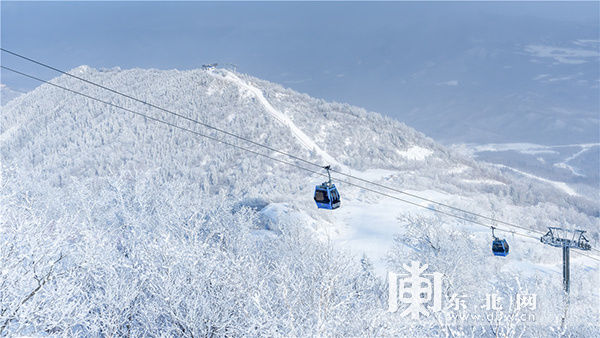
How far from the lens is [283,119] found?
358 feet

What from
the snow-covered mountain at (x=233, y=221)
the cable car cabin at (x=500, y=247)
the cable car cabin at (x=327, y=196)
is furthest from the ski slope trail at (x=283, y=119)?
the cable car cabin at (x=327, y=196)

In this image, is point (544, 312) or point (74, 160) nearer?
point (544, 312)

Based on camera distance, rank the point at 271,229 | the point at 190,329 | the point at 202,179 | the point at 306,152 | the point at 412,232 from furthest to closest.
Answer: the point at 306,152
the point at 202,179
the point at 271,229
the point at 412,232
the point at 190,329

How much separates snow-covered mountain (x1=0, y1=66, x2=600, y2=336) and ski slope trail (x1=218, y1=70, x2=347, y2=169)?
61cm

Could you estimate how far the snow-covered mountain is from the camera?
14984mm

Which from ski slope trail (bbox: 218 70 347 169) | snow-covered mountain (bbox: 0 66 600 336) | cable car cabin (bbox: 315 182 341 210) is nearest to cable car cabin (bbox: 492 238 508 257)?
snow-covered mountain (bbox: 0 66 600 336)

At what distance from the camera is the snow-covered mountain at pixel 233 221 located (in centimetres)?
1498

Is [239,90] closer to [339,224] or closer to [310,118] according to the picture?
[310,118]

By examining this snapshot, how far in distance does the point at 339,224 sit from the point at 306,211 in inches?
228

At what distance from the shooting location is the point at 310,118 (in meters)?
115

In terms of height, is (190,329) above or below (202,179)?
below

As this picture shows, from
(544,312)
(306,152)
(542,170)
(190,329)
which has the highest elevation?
(542,170)

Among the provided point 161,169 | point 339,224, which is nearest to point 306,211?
point 339,224

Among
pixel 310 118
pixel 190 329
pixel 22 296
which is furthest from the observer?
pixel 310 118
